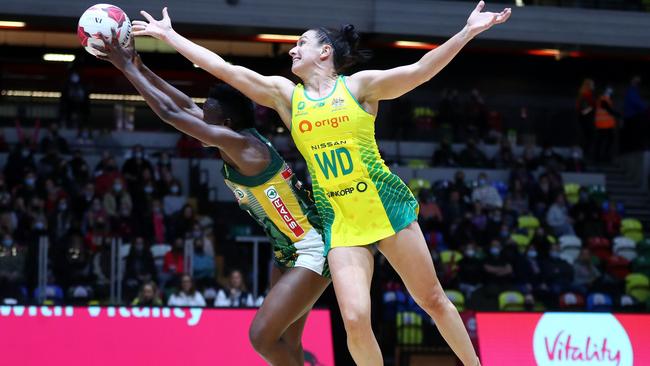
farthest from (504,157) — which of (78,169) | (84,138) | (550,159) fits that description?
(78,169)

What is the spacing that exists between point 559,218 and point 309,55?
12.3 m

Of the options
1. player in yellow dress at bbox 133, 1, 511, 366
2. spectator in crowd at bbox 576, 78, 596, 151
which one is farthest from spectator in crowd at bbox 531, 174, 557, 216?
Result: player in yellow dress at bbox 133, 1, 511, 366

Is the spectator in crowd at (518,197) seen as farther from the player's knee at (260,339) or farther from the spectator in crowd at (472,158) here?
the player's knee at (260,339)

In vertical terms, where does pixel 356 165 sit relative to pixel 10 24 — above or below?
below

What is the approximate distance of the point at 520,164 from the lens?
19500 mm

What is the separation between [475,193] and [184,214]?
198 inches

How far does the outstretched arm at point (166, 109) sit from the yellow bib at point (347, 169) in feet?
1.72

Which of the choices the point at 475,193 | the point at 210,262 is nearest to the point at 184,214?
the point at 210,262

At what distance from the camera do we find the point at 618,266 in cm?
1680

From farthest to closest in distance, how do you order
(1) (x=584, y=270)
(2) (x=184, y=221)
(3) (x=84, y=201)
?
(1) (x=584, y=270)
(3) (x=84, y=201)
(2) (x=184, y=221)

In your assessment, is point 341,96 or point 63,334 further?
point 63,334

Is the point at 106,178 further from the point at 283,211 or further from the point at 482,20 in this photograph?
the point at 482,20

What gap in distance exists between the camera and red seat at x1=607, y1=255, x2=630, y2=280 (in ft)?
54.9

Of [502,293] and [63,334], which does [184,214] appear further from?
[63,334]
